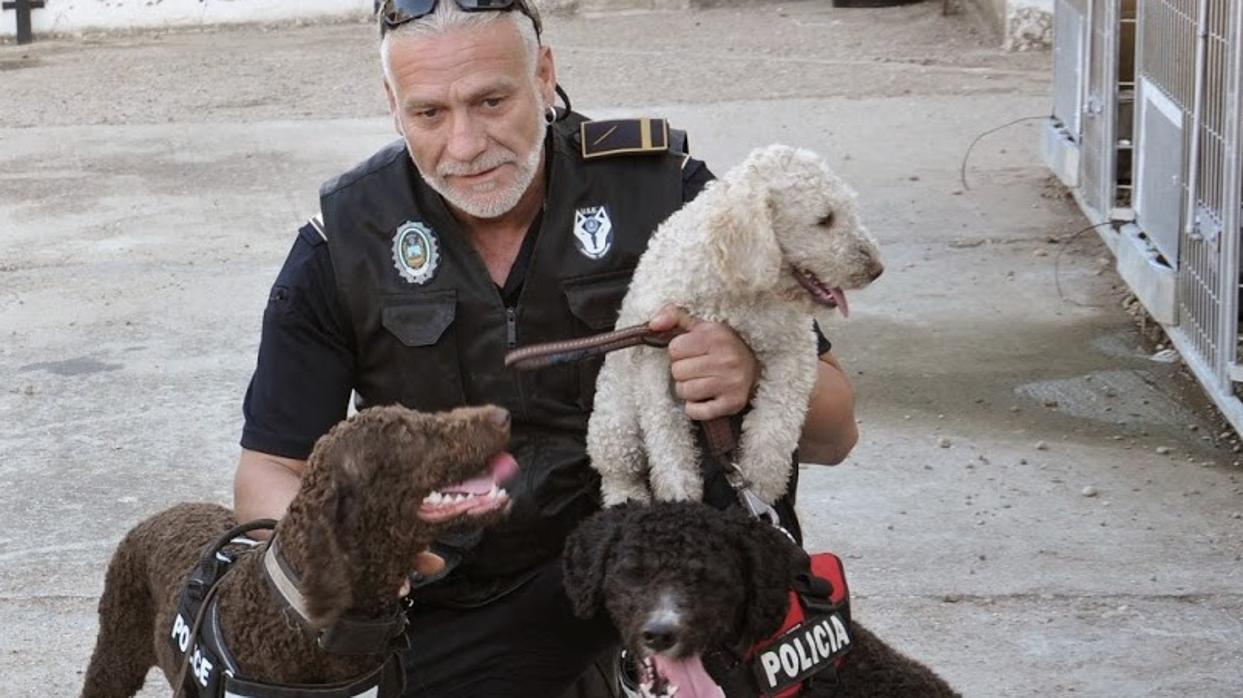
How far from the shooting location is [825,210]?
3555mm

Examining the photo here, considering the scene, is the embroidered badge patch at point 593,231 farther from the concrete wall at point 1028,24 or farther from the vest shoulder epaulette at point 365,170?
the concrete wall at point 1028,24

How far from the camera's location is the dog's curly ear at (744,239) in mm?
3447

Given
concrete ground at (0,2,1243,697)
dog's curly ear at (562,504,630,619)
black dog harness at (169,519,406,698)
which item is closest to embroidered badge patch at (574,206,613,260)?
dog's curly ear at (562,504,630,619)

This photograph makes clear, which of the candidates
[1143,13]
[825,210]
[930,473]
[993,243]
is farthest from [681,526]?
[993,243]

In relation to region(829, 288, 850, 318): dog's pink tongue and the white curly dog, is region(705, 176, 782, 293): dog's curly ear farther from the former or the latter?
region(829, 288, 850, 318): dog's pink tongue

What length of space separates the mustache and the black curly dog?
0.67 meters

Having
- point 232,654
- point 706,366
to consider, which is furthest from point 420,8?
point 232,654

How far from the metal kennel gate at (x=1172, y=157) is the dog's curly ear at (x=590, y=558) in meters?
2.88

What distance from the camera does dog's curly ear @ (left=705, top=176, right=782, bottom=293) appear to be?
3.45 meters

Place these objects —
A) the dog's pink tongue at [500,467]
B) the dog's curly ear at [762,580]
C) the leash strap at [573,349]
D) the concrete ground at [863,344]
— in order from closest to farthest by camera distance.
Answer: the dog's pink tongue at [500,467]
the dog's curly ear at [762,580]
the leash strap at [573,349]
the concrete ground at [863,344]

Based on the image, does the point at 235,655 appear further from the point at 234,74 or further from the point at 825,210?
the point at 234,74

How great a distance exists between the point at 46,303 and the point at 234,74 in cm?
497

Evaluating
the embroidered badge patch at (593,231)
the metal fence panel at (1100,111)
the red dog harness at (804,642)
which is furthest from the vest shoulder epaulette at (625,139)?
the metal fence panel at (1100,111)

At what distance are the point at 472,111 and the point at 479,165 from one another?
0.10 meters
